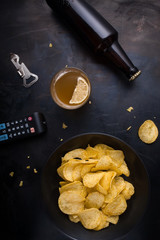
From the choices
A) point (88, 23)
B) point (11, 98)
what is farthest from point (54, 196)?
point (88, 23)

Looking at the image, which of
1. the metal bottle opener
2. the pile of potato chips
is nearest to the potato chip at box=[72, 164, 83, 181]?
the pile of potato chips

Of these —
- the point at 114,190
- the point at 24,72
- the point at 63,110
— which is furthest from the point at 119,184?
the point at 24,72

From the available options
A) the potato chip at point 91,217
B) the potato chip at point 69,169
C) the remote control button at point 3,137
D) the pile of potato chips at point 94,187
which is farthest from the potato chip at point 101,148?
the remote control button at point 3,137

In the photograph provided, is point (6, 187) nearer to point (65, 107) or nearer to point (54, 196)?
point (54, 196)

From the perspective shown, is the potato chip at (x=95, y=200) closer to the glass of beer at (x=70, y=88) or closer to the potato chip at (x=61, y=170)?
the potato chip at (x=61, y=170)

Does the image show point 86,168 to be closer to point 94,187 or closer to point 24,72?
point 94,187

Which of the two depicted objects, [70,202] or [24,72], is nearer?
[70,202]
